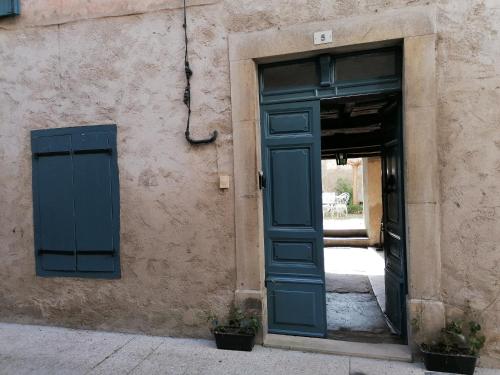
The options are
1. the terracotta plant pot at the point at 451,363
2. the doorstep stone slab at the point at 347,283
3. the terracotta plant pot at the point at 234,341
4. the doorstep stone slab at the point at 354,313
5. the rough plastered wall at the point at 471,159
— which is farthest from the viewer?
the doorstep stone slab at the point at 347,283

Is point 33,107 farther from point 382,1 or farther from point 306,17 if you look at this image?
point 382,1

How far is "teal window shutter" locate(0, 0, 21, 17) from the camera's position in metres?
3.97

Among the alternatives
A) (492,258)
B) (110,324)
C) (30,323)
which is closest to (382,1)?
(492,258)

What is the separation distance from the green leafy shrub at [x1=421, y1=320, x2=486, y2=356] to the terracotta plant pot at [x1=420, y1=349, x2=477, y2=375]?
0.04 m

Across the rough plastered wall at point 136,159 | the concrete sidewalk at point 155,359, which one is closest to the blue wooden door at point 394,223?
the concrete sidewalk at point 155,359

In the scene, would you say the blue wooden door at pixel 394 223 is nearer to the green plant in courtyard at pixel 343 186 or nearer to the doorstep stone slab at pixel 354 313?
the doorstep stone slab at pixel 354 313

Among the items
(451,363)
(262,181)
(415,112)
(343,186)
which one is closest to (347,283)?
(451,363)

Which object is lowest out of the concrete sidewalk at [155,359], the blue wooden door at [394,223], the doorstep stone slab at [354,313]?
the doorstep stone slab at [354,313]

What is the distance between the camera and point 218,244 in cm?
351

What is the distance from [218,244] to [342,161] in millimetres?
5600

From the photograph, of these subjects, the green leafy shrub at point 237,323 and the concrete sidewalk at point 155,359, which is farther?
the green leafy shrub at point 237,323

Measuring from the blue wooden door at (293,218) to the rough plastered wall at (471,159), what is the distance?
3.58 feet

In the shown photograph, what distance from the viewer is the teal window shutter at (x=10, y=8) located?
13.0 ft

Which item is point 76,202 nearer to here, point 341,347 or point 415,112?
point 341,347
